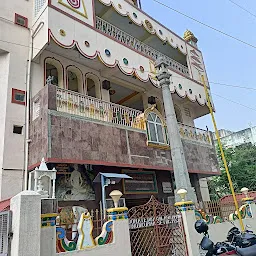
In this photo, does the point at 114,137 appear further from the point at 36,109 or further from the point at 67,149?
the point at 36,109

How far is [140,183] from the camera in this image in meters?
9.42

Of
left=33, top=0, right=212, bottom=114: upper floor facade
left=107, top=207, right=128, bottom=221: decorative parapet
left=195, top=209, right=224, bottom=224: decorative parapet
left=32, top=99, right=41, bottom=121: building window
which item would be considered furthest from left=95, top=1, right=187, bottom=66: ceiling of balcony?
left=107, top=207, right=128, bottom=221: decorative parapet

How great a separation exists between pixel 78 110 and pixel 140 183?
3.76 meters

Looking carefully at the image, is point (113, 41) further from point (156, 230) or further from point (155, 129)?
point (156, 230)

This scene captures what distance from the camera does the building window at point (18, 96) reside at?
25.1 ft

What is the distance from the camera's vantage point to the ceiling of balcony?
1115 centimetres

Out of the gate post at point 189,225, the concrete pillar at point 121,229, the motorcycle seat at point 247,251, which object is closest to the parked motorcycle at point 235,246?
the motorcycle seat at point 247,251

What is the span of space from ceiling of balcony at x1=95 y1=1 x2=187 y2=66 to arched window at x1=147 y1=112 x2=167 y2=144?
5.04 metres

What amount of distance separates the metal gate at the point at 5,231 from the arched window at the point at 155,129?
5772 mm

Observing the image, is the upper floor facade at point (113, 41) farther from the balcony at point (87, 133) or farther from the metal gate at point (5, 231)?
the metal gate at point (5, 231)

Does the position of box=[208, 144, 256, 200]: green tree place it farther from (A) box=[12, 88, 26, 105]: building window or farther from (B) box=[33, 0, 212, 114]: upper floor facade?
(A) box=[12, 88, 26, 105]: building window

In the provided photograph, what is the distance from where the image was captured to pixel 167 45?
1375cm

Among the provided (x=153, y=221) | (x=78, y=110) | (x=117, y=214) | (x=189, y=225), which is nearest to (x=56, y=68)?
(x=78, y=110)

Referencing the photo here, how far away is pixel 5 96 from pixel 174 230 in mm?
5948
